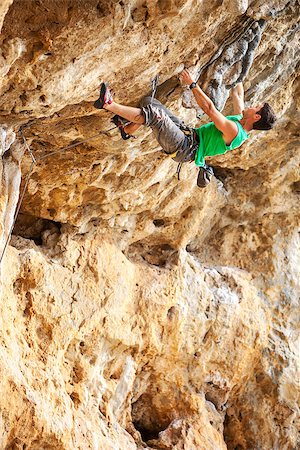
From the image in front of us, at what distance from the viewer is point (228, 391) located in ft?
26.9

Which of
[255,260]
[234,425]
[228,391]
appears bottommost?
[234,425]

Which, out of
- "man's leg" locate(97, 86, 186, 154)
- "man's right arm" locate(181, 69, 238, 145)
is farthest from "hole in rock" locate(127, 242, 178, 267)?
"man's right arm" locate(181, 69, 238, 145)

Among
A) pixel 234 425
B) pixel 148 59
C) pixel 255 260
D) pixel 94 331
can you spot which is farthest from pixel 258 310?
pixel 148 59

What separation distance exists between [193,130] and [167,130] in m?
0.31

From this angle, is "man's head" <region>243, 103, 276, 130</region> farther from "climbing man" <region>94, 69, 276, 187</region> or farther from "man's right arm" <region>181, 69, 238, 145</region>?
"man's right arm" <region>181, 69, 238, 145</region>

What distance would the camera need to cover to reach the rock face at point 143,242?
4.46 m

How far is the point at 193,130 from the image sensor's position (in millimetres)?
4992

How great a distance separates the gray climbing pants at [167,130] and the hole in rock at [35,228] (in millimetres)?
2076

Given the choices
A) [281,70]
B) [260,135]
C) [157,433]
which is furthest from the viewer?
[157,433]

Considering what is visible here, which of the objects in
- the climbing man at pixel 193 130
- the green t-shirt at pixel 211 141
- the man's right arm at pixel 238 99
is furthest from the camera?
the man's right arm at pixel 238 99

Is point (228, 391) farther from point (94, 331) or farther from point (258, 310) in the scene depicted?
point (94, 331)

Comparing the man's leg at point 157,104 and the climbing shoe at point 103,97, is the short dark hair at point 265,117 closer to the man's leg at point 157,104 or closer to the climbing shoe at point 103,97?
the man's leg at point 157,104

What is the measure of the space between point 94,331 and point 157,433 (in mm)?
1907

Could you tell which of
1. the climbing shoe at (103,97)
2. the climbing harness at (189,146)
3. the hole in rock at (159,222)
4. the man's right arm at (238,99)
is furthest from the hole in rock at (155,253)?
the climbing shoe at (103,97)
